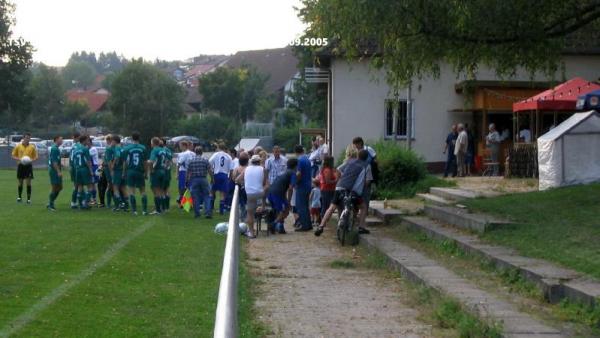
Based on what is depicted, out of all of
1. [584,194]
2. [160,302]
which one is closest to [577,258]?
[160,302]

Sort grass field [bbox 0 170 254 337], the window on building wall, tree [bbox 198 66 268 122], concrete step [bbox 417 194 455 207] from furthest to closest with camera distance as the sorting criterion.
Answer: tree [bbox 198 66 268 122] < the window on building wall < concrete step [bbox 417 194 455 207] < grass field [bbox 0 170 254 337]

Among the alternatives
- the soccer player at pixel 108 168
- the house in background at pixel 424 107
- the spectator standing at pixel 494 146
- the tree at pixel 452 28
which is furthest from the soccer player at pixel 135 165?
the house in background at pixel 424 107

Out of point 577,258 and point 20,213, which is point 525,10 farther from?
point 20,213

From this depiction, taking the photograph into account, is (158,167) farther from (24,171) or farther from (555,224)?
(555,224)

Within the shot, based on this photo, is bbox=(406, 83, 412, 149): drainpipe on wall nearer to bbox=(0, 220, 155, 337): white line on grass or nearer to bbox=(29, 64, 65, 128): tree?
bbox=(0, 220, 155, 337): white line on grass

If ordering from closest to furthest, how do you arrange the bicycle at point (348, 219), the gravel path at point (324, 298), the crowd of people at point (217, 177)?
the gravel path at point (324, 298), the bicycle at point (348, 219), the crowd of people at point (217, 177)

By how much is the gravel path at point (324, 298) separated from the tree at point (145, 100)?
54.9m

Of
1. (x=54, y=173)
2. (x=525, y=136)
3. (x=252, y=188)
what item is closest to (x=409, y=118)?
(x=525, y=136)

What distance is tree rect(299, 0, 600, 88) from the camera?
17.3m

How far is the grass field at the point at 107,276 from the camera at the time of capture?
9664mm

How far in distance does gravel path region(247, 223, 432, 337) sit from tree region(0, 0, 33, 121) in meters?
59.7

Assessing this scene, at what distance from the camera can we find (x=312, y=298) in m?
12.2

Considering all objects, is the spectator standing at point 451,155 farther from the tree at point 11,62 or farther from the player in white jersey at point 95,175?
the tree at point 11,62

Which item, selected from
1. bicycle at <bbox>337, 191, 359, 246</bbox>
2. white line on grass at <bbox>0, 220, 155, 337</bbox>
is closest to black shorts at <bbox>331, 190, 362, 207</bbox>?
bicycle at <bbox>337, 191, 359, 246</bbox>
